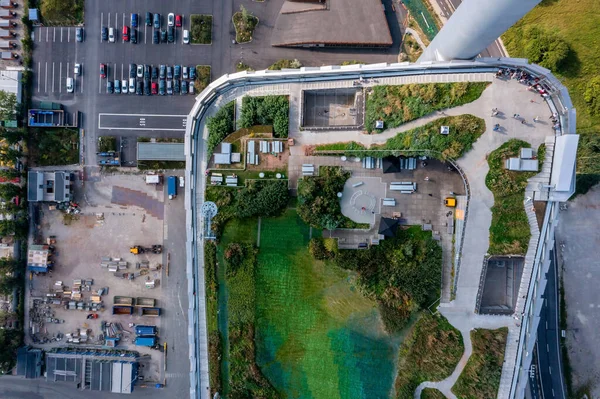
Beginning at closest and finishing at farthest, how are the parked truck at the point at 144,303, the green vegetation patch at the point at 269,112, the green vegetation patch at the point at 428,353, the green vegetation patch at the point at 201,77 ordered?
the green vegetation patch at the point at 428,353, the green vegetation patch at the point at 269,112, the green vegetation patch at the point at 201,77, the parked truck at the point at 144,303

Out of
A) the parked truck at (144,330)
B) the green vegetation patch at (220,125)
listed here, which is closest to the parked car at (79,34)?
the green vegetation patch at (220,125)

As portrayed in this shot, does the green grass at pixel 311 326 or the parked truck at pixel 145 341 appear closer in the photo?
the green grass at pixel 311 326

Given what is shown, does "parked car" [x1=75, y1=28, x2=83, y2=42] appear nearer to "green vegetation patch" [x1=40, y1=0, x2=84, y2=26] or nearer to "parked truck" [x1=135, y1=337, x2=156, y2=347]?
"green vegetation patch" [x1=40, y1=0, x2=84, y2=26]

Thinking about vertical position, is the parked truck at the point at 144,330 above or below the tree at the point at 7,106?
below

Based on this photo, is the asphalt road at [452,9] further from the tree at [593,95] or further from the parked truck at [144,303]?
the parked truck at [144,303]

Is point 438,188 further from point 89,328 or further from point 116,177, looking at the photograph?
point 89,328

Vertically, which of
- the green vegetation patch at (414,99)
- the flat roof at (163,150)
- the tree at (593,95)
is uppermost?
the tree at (593,95)

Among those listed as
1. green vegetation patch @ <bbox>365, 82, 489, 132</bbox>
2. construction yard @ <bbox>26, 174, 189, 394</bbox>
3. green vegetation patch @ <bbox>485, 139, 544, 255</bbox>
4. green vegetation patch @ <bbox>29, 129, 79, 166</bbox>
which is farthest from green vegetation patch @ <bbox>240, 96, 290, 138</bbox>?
green vegetation patch @ <bbox>29, 129, 79, 166</bbox>
